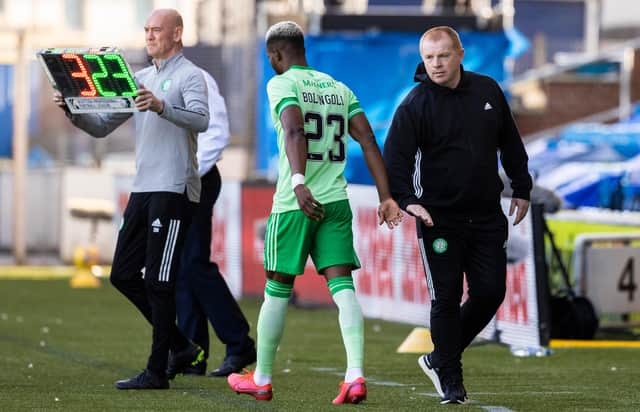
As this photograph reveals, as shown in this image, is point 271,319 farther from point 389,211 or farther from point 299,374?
point 299,374

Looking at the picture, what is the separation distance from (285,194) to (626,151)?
14.2 meters

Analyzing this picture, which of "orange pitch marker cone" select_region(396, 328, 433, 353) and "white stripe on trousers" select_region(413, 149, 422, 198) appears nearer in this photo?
"white stripe on trousers" select_region(413, 149, 422, 198)

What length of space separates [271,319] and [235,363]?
1.82 m

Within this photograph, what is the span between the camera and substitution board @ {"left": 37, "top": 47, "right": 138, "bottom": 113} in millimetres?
8305

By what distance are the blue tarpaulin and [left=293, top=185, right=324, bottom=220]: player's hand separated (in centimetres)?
1151

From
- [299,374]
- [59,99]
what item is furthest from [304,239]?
[299,374]

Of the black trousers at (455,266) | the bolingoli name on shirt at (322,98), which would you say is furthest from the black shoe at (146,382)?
the bolingoli name on shirt at (322,98)

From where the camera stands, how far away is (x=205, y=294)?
32.3ft

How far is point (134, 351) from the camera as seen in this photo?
11.5 m

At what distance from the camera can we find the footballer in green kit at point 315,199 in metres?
7.82

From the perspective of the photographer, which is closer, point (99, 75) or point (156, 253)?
point (99, 75)

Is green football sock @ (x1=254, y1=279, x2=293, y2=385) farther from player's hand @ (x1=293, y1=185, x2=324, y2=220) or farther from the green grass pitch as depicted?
player's hand @ (x1=293, y1=185, x2=324, y2=220)

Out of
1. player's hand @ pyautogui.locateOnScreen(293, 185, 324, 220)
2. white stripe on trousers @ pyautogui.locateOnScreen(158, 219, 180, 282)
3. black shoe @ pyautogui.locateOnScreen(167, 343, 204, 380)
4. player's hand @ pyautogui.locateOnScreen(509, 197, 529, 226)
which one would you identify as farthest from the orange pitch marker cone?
player's hand @ pyautogui.locateOnScreen(293, 185, 324, 220)

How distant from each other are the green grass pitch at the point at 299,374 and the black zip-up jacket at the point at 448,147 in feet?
3.15
